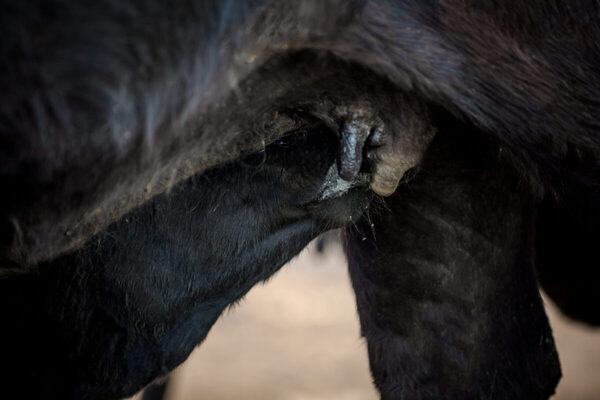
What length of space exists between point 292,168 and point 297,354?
2.41 metres

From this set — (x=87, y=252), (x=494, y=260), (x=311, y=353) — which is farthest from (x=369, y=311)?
(x=311, y=353)

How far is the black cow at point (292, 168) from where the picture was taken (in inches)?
27.0

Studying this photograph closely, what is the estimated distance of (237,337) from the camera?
3566 mm

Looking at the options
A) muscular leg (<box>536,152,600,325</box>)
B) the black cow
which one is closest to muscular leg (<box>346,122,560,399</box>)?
the black cow

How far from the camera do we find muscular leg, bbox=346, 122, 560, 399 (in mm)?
1282

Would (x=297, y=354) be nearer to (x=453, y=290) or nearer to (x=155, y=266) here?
(x=453, y=290)

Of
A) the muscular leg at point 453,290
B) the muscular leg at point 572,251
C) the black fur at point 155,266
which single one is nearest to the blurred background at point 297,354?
the muscular leg at point 572,251

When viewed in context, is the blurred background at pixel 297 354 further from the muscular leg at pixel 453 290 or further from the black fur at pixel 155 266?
the black fur at pixel 155 266

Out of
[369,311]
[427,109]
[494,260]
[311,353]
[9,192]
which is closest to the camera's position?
[9,192]

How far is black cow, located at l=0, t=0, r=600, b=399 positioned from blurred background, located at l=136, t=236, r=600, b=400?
113 cm

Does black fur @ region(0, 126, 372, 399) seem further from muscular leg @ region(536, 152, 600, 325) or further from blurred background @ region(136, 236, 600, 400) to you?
blurred background @ region(136, 236, 600, 400)

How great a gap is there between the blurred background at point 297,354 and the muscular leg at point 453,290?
3.50 feet

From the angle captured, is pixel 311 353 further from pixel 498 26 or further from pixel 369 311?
pixel 498 26

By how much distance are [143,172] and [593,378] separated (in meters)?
2.80
